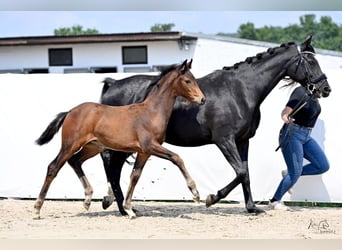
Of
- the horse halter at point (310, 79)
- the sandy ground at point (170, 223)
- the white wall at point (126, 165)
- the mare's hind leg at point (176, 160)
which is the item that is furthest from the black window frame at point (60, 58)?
the mare's hind leg at point (176, 160)

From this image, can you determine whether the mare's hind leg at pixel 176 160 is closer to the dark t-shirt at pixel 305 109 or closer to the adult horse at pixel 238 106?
the adult horse at pixel 238 106

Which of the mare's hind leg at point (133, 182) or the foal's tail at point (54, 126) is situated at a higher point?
the foal's tail at point (54, 126)

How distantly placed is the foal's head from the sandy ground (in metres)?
1.47

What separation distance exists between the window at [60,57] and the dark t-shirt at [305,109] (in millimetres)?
13716

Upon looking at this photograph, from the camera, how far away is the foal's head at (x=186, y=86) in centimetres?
875

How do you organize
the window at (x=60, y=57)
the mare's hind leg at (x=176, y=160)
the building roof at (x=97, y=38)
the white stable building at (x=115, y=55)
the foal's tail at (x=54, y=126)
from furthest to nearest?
the window at (x=60, y=57)
the white stable building at (x=115, y=55)
the building roof at (x=97, y=38)
the foal's tail at (x=54, y=126)
the mare's hind leg at (x=176, y=160)

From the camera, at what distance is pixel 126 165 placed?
1098cm

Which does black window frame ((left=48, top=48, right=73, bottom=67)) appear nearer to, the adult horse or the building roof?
the building roof

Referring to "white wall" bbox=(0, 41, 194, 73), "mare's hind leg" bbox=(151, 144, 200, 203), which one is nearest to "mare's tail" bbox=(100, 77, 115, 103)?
"mare's hind leg" bbox=(151, 144, 200, 203)

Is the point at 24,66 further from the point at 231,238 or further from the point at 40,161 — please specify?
the point at 231,238

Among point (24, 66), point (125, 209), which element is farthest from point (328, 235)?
point (24, 66)

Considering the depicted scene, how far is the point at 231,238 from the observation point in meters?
7.53

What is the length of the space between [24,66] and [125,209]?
1411 centimetres

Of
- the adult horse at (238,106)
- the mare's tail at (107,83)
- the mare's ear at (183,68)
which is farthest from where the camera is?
the mare's tail at (107,83)
